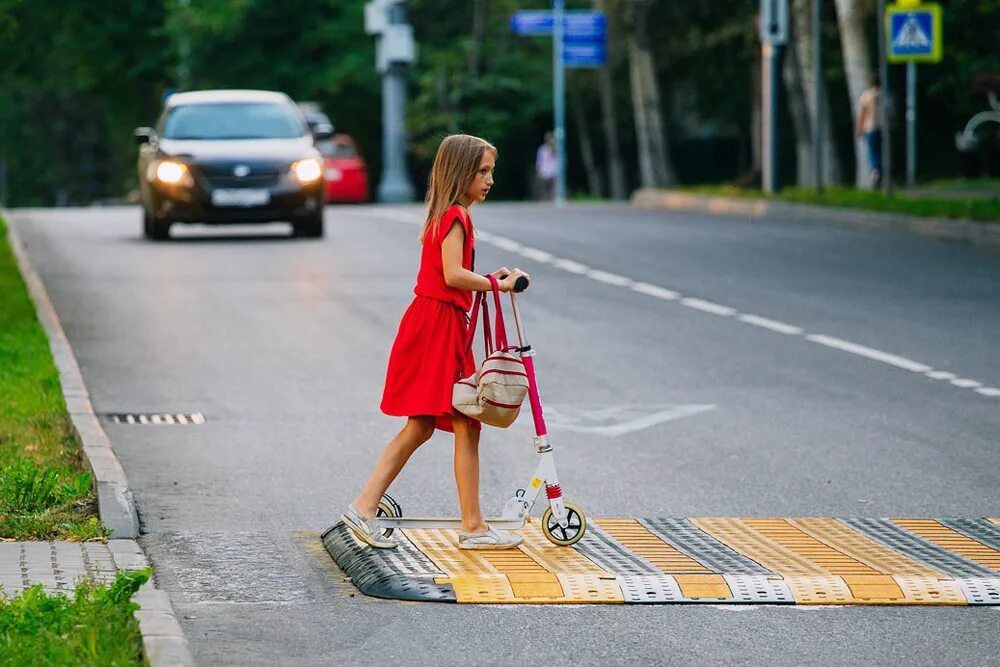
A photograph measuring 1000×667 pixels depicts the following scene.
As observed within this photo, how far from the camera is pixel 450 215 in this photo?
25.7 feet

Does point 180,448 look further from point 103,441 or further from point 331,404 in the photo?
point 331,404

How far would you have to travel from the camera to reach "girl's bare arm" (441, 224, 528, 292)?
769 cm

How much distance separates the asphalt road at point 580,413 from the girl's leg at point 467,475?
0.53m

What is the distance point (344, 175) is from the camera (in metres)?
46.7

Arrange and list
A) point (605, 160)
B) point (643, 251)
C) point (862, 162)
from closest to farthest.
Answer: point (643, 251)
point (862, 162)
point (605, 160)

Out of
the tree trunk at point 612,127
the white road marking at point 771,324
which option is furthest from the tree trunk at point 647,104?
the white road marking at point 771,324

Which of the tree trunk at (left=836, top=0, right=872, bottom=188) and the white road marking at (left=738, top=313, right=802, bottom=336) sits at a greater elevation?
the tree trunk at (left=836, top=0, right=872, bottom=188)

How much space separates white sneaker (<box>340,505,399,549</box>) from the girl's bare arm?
2.87 ft

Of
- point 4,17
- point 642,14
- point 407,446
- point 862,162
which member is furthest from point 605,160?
point 407,446

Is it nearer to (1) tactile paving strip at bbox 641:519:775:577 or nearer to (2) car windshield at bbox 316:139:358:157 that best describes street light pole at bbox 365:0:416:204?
(2) car windshield at bbox 316:139:358:157

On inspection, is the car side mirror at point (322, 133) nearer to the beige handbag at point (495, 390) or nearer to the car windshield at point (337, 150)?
the beige handbag at point (495, 390)

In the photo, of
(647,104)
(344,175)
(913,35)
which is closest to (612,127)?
(647,104)

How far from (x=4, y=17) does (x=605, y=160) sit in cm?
4758

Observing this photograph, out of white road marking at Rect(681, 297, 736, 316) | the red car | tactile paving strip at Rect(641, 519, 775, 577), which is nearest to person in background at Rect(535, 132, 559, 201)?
the red car
